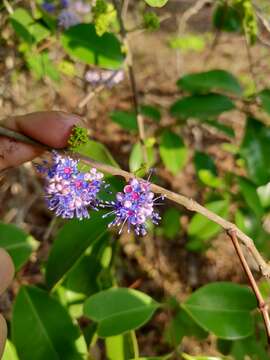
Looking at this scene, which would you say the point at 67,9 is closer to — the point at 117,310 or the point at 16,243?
the point at 16,243

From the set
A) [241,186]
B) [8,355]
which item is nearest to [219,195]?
[241,186]

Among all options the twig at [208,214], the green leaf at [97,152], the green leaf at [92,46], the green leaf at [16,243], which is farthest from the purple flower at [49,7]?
the twig at [208,214]

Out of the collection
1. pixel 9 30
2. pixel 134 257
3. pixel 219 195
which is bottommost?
pixel 134 257

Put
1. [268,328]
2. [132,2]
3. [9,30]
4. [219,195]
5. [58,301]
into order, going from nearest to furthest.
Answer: [268,328]
[58,301]
[219,195]
[9,30]
[132,2]

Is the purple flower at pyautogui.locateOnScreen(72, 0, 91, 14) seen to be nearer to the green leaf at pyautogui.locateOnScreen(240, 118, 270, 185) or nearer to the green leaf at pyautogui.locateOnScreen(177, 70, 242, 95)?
the green leaf at pyautogui.locateOnScreen(177, 70, 242, 95)

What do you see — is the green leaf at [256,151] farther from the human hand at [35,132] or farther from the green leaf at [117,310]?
the human hand at [35,132]

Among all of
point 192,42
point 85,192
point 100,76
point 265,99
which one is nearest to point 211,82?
point 265,99

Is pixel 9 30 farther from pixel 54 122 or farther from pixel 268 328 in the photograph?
pixel 268 328
